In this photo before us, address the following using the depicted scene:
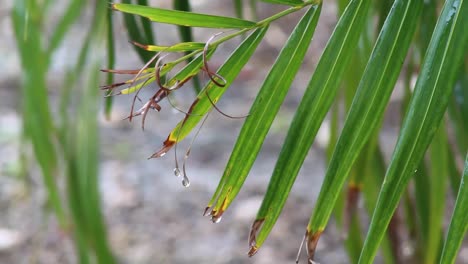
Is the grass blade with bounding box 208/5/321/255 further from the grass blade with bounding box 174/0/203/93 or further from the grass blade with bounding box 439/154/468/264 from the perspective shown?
the grass blade with bounding box 174/0/203/93

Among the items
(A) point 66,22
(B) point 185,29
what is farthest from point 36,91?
(B) point 185,29

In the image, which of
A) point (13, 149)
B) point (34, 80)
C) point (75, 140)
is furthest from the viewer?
point (13, 149)

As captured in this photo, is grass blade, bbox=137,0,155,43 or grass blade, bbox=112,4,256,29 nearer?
grass blade, bbox=112,4,256,29

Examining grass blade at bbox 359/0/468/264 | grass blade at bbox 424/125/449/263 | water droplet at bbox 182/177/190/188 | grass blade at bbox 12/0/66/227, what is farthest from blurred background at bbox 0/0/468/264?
grass blade at bbox 359/0/468/264

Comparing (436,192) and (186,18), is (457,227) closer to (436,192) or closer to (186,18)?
(186,18)

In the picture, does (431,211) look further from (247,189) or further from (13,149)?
(13,149)

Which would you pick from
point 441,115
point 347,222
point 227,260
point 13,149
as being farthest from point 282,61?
point 13,149

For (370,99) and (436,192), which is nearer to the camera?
(370,99)
